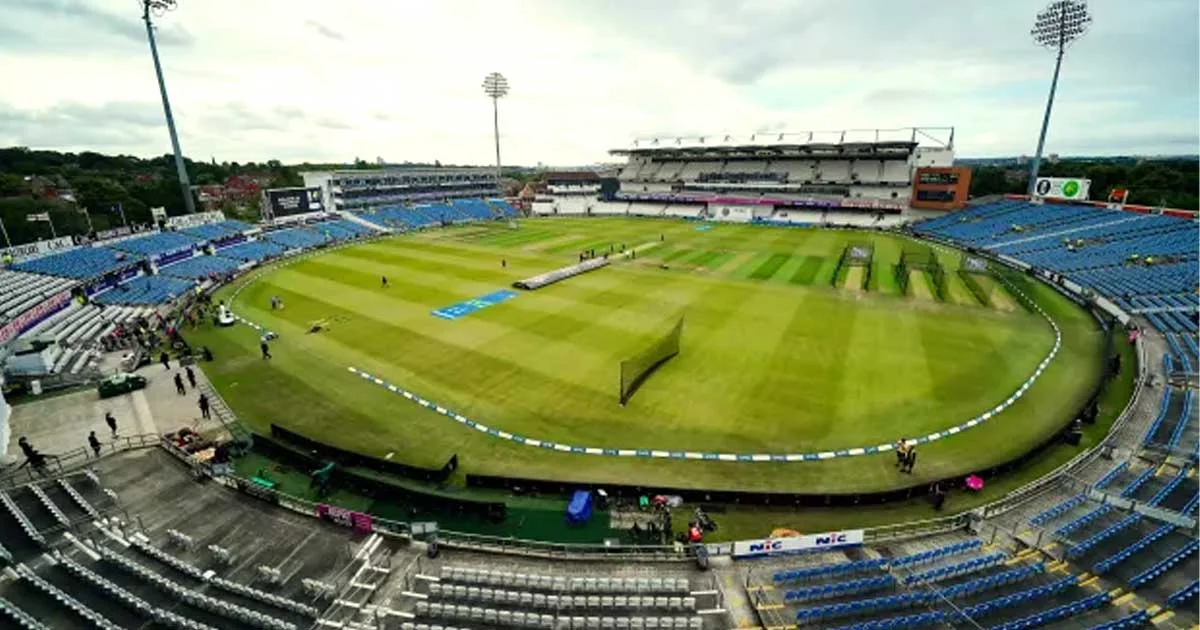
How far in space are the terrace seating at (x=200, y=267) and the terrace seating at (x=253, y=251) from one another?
1.80 metres

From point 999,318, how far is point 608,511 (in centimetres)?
3365

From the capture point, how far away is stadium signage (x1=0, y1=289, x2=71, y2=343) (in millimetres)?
29906

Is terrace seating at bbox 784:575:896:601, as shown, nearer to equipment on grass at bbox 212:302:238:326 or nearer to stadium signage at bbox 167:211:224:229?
equipment on grass at bbox 212:302:238:326

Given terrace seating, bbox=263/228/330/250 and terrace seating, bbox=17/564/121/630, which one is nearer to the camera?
terrace seating, bbox=17/564/121/630

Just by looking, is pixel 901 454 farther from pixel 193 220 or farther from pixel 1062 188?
pixel 193 220

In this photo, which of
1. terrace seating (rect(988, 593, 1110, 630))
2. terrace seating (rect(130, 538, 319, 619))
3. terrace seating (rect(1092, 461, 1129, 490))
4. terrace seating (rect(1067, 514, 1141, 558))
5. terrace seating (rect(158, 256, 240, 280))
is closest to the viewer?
terrace seating (rect(988, 593, 1110, 630))

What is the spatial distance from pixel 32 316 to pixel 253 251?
3008cm

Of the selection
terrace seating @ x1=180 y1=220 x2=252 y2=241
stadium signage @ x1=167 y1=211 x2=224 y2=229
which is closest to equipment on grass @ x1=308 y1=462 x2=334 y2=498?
terrace seating @ x1=180 y1=220 x2=252 y2=241

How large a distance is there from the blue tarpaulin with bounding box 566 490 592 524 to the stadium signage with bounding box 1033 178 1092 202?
8183 centimetres

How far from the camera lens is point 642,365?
88.1ft

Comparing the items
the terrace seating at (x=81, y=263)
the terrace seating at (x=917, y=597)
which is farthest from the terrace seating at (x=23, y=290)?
the terrace seating at (x=917, y=597)

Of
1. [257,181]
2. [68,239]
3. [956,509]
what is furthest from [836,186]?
[257,181]

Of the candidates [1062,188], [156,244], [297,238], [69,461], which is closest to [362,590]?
[69,461]

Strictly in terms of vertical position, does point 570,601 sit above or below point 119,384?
below
